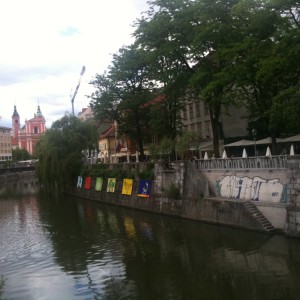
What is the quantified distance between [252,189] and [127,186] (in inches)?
735

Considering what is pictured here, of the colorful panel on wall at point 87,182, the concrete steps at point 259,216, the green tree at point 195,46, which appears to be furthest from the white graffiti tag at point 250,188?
the colorful panel on wall at point 87,182

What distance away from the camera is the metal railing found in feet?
92.1

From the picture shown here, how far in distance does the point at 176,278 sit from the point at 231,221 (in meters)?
10.9

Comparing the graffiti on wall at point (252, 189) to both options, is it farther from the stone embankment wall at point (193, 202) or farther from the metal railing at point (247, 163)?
the metal railing at point (247, 163)

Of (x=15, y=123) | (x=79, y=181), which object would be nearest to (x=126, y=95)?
(x=79, y=181)

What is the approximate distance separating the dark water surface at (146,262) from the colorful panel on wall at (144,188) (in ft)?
15.8

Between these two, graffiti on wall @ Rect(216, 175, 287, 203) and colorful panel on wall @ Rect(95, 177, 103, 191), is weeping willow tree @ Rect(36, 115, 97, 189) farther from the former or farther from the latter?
graffiti on wall @ Rect(216, 175, 287, 203)

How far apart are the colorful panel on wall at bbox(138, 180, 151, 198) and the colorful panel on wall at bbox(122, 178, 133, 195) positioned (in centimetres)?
216

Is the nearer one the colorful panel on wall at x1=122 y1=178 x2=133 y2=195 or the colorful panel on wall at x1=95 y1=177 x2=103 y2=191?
the colorful panel on wall at x1=122 y1=178 x2=133 y2=195

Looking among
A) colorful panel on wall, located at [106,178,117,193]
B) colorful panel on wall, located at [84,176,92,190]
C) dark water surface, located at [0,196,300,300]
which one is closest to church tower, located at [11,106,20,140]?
colorful panel on wall, located at [84,176,92,190]

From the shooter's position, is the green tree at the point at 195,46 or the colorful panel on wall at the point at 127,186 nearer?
the green tree at the point at 195,46

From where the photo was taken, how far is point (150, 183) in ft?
139

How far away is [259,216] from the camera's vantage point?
2858 centimetres

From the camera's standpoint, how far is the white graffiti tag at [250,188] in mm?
28297
